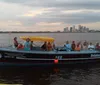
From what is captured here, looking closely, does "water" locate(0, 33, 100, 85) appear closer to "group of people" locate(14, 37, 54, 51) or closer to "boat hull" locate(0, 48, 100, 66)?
"boat hull" locate(0, 48, 100, 66)

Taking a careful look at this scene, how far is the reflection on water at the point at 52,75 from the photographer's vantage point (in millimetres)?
18734

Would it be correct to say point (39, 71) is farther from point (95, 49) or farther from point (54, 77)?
point (95, 49)

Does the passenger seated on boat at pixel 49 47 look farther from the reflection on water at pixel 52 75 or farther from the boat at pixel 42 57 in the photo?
the reflection on water at pixel 52 75

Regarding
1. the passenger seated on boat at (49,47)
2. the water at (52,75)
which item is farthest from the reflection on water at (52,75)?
the passenger seated on boat at (49,47)

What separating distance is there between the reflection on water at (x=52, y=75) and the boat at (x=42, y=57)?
51 centimetres

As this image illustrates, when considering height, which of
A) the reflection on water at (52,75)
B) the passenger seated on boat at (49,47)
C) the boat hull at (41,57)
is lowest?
the reflection on water at (52,75)

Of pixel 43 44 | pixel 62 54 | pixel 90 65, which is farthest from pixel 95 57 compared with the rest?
pixel 43 44

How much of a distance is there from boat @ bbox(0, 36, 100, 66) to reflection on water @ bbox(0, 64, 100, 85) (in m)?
0.51

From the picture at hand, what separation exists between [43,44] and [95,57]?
5404mm

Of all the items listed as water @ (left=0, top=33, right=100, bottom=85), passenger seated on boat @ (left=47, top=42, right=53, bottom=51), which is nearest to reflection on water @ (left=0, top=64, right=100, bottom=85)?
water @ (left=0, top=33, right=100, bottom=85)

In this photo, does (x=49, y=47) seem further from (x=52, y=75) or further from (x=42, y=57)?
(x=52, y=75)

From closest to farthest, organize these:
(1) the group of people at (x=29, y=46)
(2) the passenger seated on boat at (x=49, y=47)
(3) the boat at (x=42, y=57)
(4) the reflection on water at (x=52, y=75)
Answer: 1. (4) the reflection on water at (x=52, y=75)
2. (3) the boat at (x=42, y=57)
3. (1) the group of people at (x=29, y=46)
4. (2) the passenger seated on boat at (x=49, y=47)

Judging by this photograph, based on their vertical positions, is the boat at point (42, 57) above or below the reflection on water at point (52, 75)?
above

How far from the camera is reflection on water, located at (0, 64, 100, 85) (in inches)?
738
